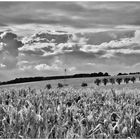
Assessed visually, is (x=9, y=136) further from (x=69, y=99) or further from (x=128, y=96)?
(x=128, y=96)

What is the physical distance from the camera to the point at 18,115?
4.59 m

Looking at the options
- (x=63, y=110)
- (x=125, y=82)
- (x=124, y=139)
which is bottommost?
(x=124, y=139)

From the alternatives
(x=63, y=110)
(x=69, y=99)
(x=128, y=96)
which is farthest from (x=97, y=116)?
(x=128, y=96)

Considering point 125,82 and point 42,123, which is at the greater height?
point 125,82

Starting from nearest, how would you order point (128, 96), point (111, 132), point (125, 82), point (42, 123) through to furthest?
1. point (111, 132)
2. point (42, 123)
3. point (128, 96)
4. point (125, 82)

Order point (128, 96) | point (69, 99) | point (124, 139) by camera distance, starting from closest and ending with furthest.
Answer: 1. point (124, 139)
2. point (69, 99)
3. point (128, 96)

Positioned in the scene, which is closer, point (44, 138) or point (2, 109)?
point (44, 138)

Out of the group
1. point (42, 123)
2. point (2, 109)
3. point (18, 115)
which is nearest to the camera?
point (42, 123)

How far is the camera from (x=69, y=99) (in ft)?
24.4

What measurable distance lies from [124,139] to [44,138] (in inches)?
37.7

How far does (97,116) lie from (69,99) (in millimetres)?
2499

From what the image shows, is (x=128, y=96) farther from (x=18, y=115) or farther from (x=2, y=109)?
(x=18, y=115)

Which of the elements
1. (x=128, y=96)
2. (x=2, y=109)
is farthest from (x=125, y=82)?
(x=2, y=109)

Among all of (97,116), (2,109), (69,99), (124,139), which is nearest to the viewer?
(124,139)
